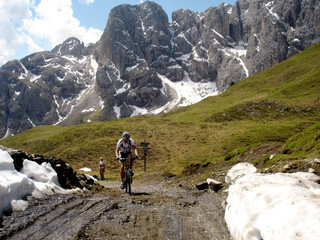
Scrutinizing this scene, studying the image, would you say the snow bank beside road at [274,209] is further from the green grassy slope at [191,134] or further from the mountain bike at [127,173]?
the green grassy slope at [191,134]

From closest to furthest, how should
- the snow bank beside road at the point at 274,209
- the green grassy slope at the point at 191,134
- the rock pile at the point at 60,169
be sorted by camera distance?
the snow bank beside road at the point at 274,209
the rock pile at the point at 60,169
the green grassy slope at the point at 191,134

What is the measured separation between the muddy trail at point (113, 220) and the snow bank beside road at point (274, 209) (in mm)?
935

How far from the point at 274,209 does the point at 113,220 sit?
4527 millimetres

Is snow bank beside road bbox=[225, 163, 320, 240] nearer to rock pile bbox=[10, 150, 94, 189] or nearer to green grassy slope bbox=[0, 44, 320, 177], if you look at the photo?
rock pile bbox=[10, 150, 94, 189]

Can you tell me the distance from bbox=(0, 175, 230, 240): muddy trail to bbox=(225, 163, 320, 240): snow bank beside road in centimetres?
94

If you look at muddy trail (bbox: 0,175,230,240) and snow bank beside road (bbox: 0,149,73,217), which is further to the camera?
snow bank beside road (bbox: 0,149,73,217)

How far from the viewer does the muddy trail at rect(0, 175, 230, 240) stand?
6.20m

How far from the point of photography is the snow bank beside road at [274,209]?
14.6 ft

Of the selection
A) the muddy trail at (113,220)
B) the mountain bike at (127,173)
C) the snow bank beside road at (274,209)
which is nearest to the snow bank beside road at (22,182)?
the muddy trail at (113,220)

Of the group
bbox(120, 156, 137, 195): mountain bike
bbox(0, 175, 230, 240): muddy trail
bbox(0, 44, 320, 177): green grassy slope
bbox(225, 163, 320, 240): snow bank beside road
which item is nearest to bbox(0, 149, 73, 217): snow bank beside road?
bbox(0, 175, 230, 240): muddy trail

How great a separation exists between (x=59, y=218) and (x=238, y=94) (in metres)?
114

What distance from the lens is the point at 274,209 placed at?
203 inches

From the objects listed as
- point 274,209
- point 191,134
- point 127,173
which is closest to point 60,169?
point 127,173

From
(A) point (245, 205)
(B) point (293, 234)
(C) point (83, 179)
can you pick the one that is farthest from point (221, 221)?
(C) point (83, 179)
